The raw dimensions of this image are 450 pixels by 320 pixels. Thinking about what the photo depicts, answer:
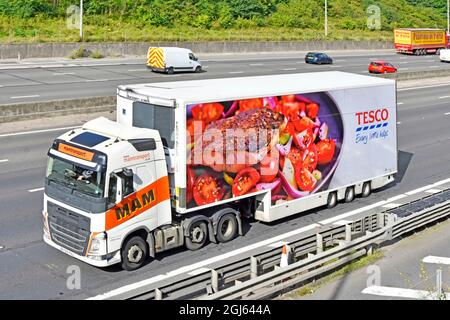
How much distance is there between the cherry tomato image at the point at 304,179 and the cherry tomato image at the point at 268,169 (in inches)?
34.1

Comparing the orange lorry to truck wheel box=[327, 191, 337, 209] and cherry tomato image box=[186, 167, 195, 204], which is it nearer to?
truck wheel box=[327, 191, 337, 209]

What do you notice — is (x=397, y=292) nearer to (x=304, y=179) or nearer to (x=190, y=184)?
(x=190, y=184)

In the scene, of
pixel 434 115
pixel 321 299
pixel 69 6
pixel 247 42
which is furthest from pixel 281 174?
pixel 69 6

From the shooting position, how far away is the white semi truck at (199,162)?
44.4ft

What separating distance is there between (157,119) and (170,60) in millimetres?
32728

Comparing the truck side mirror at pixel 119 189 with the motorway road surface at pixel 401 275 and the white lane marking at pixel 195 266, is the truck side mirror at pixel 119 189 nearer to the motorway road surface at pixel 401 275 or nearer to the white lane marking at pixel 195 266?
the white lane marking at pixel 195 266

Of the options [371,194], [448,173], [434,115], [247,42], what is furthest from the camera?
[247,42]

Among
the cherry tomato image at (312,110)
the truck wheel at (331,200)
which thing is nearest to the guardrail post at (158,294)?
the cherry tomato image at (312,110)

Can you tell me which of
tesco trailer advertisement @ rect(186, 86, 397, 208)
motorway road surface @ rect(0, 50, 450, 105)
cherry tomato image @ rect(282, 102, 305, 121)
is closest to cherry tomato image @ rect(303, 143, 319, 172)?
tesco trailer advertisement @ rect(186, 86, 397, 208)

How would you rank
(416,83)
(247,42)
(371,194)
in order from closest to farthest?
(371,194) < (416,83) < (247,42)

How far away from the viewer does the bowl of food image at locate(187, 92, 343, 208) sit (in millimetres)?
14812

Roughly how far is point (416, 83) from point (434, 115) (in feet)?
46.6
